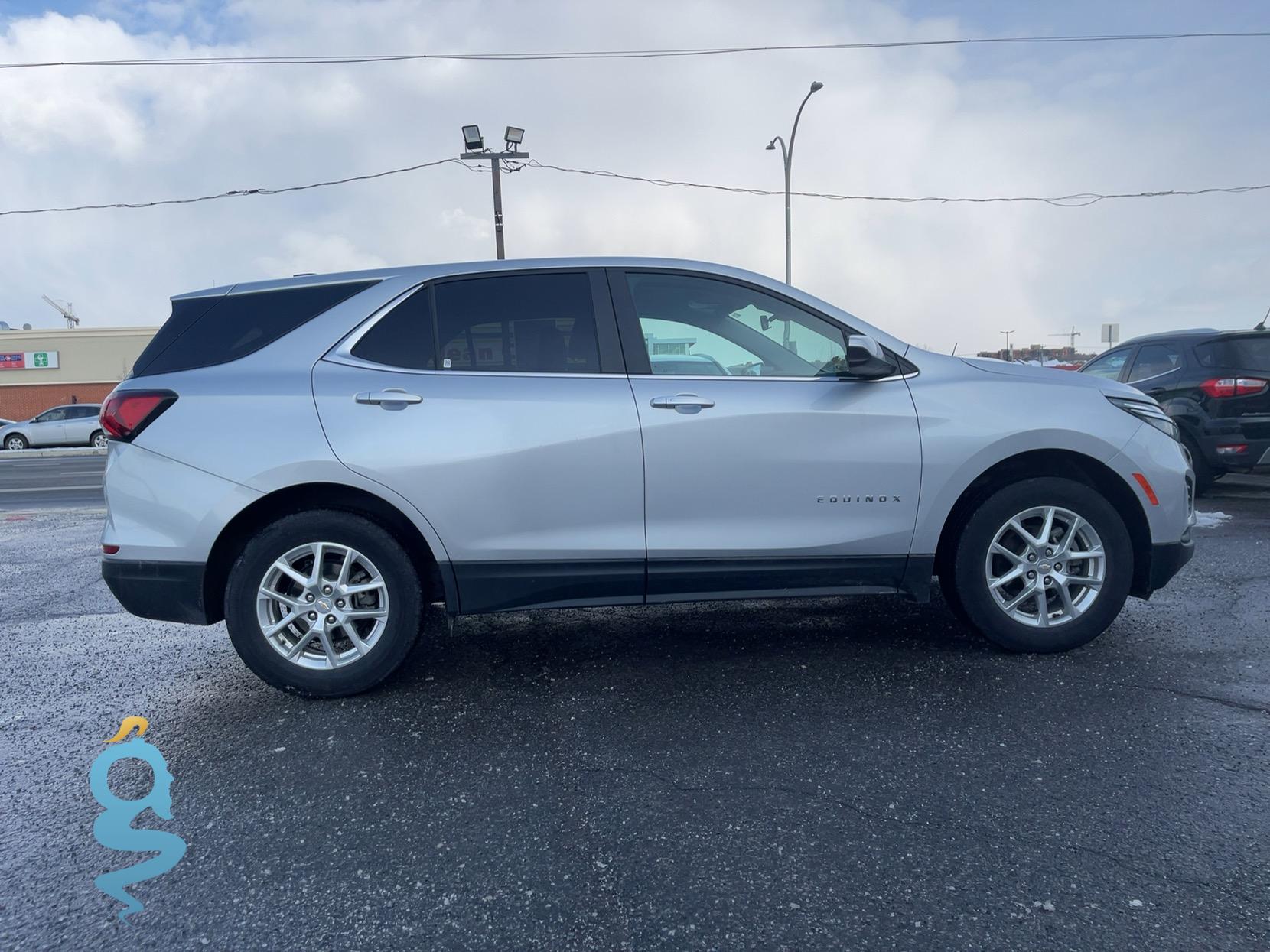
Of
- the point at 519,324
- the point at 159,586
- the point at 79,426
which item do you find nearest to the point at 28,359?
the point at 79,426

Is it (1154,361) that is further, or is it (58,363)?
(58,363)

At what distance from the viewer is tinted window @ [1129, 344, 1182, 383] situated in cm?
881

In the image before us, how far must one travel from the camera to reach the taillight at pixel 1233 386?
8.15 m

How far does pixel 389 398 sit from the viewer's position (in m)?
3.66

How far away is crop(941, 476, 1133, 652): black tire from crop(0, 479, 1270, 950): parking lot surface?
0.12 meters

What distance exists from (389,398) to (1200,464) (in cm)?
812

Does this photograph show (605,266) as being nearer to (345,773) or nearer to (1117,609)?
(345,773)

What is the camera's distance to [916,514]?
12.8 feet

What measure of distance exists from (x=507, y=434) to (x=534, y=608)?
0.75m

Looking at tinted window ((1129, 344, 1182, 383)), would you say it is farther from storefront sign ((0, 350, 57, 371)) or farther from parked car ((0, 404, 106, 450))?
storefront sign ((0, 350, 57, 371))

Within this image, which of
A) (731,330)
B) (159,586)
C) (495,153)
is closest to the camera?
(159,586)

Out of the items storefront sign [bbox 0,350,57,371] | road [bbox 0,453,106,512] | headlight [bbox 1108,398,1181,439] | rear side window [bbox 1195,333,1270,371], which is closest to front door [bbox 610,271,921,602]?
headlight [bbox 1108,398,1181,439]

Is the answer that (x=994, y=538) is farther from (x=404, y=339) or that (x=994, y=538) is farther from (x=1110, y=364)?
(x=1110, y=364)

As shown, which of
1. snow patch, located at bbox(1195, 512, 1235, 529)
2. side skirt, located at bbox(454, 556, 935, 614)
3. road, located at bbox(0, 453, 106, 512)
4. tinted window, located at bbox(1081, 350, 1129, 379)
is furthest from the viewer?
road, located at bbox(0, 453, 106, 512)
